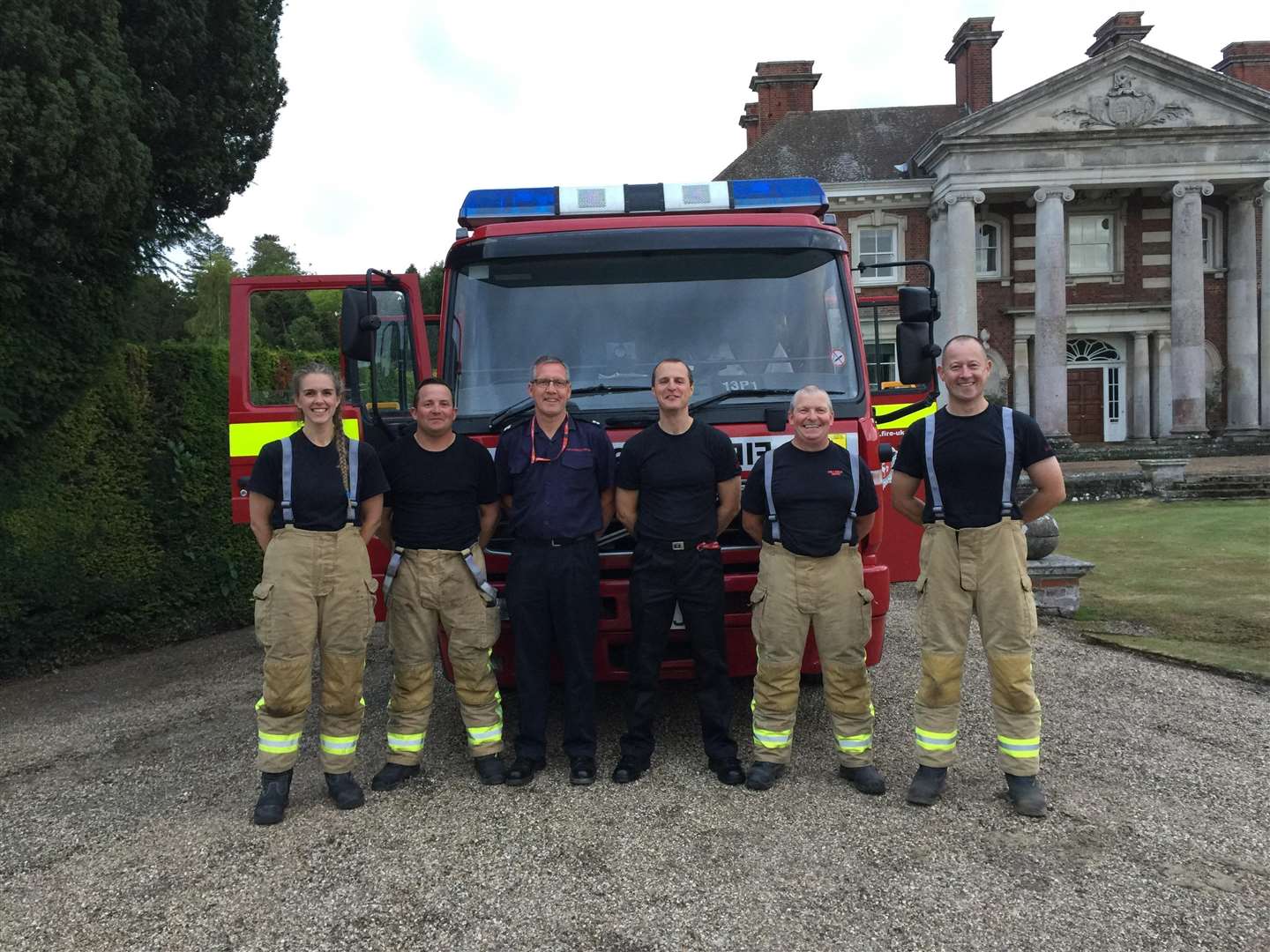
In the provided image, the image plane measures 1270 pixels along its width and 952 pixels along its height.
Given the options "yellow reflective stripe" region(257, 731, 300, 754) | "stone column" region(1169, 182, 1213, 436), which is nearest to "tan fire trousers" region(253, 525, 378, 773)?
"yellow reflective stripe" region(257, 731, 300, 754)

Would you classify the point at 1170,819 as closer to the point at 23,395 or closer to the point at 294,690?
the point at 294,690

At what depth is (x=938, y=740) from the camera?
3.92 metres

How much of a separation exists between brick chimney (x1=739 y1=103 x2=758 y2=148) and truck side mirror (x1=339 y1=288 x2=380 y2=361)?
29.4 m

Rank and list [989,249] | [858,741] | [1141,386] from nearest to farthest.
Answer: [858,741] < [1141,386] < [989,249]

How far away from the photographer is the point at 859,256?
26.1 m

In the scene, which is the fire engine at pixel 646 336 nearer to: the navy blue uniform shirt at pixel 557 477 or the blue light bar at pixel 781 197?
the navy blue uniform shirt at pixel 557 477

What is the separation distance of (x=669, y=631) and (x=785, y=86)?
1156 inches

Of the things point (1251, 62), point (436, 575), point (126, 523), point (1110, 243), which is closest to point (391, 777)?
point (436, 575)

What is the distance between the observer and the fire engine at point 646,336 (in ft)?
14.2

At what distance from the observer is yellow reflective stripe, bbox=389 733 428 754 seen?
4.22 metres

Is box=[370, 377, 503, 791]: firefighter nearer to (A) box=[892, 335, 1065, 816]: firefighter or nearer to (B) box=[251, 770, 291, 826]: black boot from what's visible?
(B) box=[251, 770, 291, 826]: black boot

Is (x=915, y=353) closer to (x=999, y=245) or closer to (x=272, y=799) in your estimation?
(x=272, y=799)

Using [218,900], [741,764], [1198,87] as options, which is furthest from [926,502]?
[1198,87]

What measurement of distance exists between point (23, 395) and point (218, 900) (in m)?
4.21
